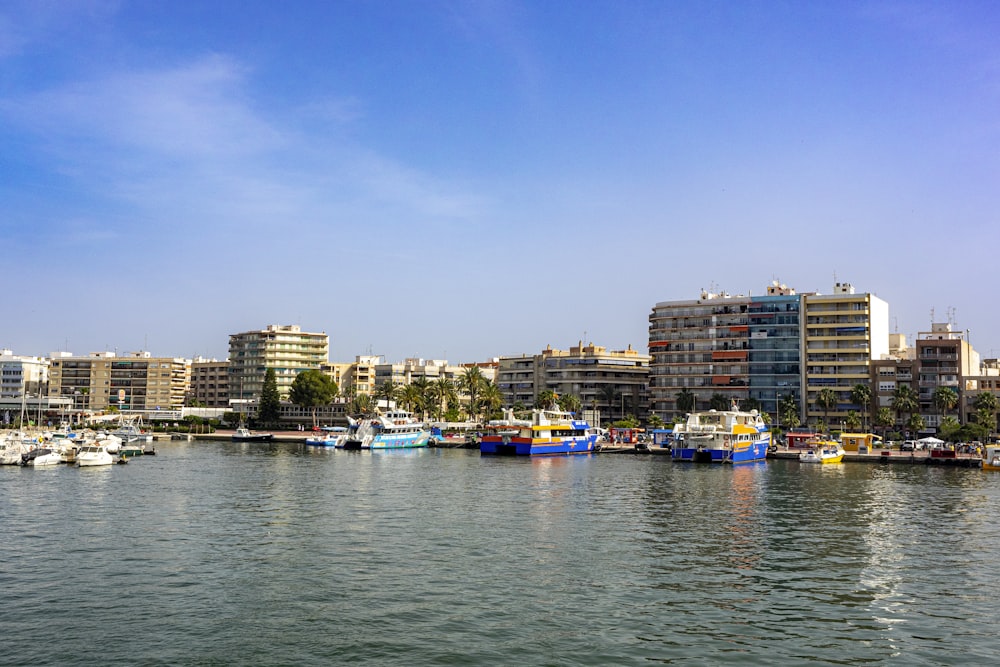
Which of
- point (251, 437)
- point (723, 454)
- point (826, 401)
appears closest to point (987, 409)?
point (826, 401)

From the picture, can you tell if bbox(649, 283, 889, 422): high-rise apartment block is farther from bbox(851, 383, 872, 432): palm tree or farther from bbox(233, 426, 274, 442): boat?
bbox(233, 426, 274, 442): boat

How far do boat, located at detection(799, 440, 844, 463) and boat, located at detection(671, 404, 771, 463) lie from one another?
568cm

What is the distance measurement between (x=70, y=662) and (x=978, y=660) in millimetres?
26607

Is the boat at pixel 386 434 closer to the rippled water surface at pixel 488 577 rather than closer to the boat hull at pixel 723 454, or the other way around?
the boat hull at pixel 723 454

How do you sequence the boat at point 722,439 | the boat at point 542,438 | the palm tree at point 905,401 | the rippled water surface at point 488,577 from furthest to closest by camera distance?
the palm tree at point 905,401
the boat at point 542,438
the boat at point 722,439
the rippled water surface at point 488,577

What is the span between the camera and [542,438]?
12569 cm

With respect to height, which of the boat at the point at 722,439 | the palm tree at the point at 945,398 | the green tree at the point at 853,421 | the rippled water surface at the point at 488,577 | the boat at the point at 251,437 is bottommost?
the boat at the point at 251,437

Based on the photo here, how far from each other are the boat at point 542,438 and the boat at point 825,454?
3281cm

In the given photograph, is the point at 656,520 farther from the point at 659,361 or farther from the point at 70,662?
the point at 659,361

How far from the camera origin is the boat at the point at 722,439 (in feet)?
360

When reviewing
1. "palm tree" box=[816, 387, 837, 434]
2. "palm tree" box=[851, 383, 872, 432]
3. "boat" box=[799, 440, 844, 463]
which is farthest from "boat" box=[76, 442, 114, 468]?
"palm tree" box=[851, 383, 872, 432]

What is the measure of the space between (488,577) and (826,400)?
4974 inches

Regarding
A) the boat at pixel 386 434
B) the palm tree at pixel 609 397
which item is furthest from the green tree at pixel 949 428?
the boat at pixel 386 434

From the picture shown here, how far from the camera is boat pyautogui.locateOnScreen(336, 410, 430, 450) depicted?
13938cm
